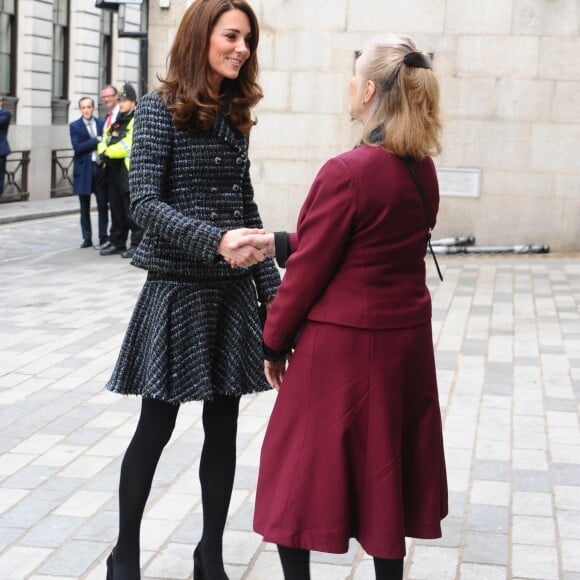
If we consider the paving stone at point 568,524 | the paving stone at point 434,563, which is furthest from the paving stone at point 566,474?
the paving stone at point 434,563

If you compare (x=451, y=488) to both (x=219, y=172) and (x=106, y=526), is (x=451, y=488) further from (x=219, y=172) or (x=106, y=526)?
(x=219, y=172)

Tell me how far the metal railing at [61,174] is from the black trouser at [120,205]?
11842mm

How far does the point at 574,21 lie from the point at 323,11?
274 cm

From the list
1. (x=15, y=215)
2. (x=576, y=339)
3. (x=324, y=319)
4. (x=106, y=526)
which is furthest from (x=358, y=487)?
(x=15, y=215)

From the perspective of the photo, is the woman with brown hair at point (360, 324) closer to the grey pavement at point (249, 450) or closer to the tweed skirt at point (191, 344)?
the tweed skirt at point (191, 344)

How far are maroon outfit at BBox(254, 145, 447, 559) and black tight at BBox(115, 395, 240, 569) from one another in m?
0.61

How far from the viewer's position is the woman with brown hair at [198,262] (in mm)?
3621

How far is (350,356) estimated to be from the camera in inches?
125

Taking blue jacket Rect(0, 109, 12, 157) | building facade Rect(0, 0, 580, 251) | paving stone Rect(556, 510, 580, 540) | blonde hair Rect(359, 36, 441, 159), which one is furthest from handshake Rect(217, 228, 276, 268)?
blue jacket Rect(0, 109, 12, 157)

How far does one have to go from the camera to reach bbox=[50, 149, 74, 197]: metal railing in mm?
25562

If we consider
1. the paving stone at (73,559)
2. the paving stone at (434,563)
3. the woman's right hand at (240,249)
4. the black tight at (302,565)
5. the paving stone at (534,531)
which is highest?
the woman's right hand at (240,249)

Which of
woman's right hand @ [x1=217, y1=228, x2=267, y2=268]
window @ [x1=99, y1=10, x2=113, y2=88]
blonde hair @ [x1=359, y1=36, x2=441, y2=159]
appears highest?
window @ [x1=99, y1=10, x2=113, y2=88]

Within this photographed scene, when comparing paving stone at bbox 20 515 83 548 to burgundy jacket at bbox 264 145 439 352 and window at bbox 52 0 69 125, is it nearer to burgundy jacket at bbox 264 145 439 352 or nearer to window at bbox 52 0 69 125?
burgundy jacket at bbox 264 145 439 352

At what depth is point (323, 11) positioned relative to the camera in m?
13.4
